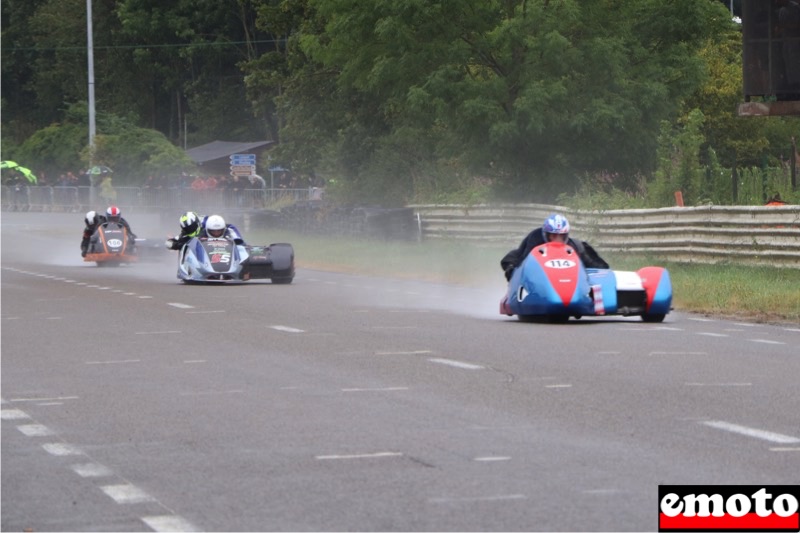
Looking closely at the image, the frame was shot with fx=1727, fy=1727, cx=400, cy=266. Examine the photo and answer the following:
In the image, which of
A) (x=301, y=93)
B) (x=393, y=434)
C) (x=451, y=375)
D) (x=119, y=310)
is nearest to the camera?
(x=393, y=434)

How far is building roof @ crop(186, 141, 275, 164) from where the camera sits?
82812 mm

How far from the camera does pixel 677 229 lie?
1116 inches

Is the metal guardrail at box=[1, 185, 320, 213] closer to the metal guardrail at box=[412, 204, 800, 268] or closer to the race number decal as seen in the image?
the metal guardrail at box=[412, 204, 800, 268]

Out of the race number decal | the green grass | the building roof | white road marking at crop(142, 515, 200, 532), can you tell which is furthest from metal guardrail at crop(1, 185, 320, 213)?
white road marking at crop(142, 515, 200, 532)

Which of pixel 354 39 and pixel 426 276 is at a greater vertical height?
pixel 354 39

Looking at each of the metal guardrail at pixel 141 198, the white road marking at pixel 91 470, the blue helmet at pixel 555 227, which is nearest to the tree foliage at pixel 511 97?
the metal guardrail at pixel 141 198

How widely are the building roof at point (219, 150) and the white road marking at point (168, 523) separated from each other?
7436 centimetres

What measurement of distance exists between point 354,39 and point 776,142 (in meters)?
22.1

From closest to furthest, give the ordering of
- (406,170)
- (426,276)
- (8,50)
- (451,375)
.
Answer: (451,375) → (426,276) → (406,170) → (8,50)

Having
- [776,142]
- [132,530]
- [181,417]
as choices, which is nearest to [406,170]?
[776,142]

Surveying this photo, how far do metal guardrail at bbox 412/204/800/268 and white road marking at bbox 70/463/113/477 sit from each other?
1709cm

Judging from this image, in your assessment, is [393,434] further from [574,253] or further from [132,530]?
[574,253]

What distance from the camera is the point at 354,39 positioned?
39.6 meters

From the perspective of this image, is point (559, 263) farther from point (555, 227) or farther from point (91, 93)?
point (91, 93)
